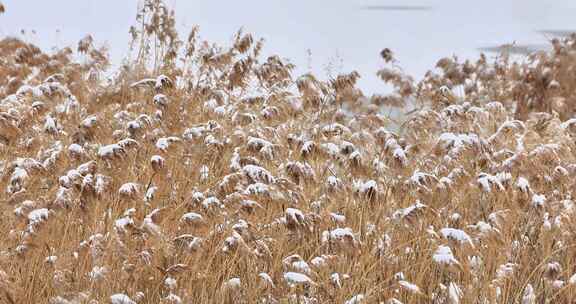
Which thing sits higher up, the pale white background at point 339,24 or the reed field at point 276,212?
the pale white background at point 339,24

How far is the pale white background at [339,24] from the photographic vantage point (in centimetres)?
1188

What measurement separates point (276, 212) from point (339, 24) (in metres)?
10.6

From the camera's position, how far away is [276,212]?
3846 mm

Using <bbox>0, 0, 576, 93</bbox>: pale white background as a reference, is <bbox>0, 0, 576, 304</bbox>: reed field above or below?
below

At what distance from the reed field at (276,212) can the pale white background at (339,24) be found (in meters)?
6.02

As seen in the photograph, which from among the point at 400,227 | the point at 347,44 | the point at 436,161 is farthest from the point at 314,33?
the point at 400,227

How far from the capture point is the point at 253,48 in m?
5.99

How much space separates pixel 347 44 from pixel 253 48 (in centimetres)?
671

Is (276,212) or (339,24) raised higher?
(339,24)

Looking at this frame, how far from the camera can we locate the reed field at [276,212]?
3008 millimetres

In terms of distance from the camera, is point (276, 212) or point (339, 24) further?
point (339, 24)

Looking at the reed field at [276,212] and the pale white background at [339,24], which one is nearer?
the reed field at [276,212]

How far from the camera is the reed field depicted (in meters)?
3.01

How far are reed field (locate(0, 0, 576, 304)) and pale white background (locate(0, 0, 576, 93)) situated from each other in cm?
602
